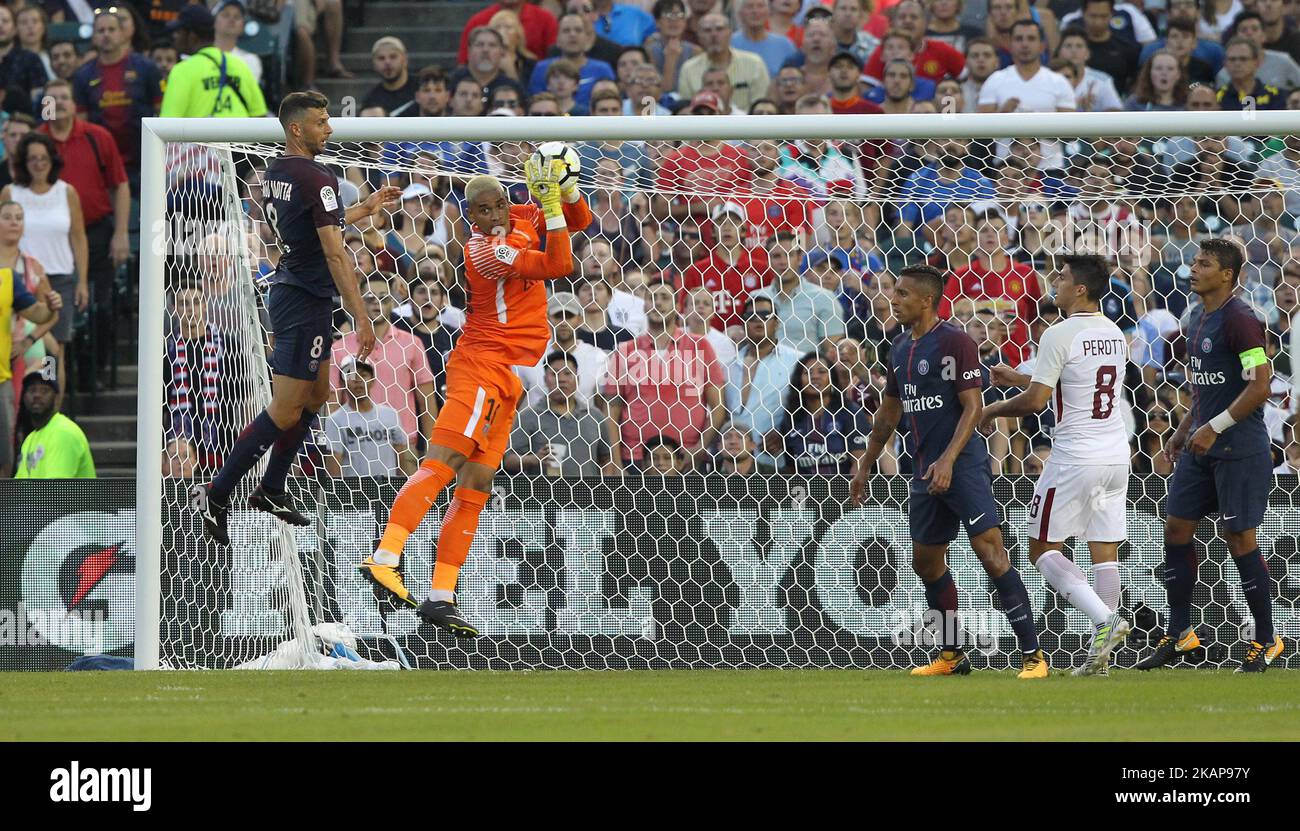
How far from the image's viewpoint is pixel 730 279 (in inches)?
471

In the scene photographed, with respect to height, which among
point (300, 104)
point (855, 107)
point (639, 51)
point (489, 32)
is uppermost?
point (489, 32)

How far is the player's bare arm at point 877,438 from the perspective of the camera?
977 cm

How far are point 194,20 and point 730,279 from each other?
23.1ft

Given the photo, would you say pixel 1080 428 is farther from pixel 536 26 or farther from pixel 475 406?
pixel 536 26

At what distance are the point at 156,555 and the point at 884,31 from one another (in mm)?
8862

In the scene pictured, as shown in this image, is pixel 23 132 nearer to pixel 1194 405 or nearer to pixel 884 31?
pixel 884 31

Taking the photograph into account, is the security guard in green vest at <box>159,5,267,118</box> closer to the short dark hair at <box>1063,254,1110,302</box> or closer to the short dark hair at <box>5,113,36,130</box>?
the short dark hair at <box>5,113,36,130</box>

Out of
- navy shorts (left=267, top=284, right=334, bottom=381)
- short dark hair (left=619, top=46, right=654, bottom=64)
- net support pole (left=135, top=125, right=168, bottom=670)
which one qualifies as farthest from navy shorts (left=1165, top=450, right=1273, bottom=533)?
short dark hair (left=619, top=46, right=654, bottom=64)

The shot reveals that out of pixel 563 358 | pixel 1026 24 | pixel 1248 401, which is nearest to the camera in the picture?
pixel 1248 401

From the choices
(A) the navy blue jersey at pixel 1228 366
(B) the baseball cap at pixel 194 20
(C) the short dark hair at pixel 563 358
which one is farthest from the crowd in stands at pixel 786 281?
(B) the baseball cap at pixel 194 20

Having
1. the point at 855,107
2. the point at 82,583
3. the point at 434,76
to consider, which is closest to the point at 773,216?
the point at 855,107

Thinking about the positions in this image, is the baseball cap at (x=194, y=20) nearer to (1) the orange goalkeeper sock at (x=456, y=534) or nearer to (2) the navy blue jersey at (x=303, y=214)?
(2) the navy blue jersey at (x=303, y=214)

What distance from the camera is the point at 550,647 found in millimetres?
10977

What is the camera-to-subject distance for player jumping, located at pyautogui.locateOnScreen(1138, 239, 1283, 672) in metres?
9.35
